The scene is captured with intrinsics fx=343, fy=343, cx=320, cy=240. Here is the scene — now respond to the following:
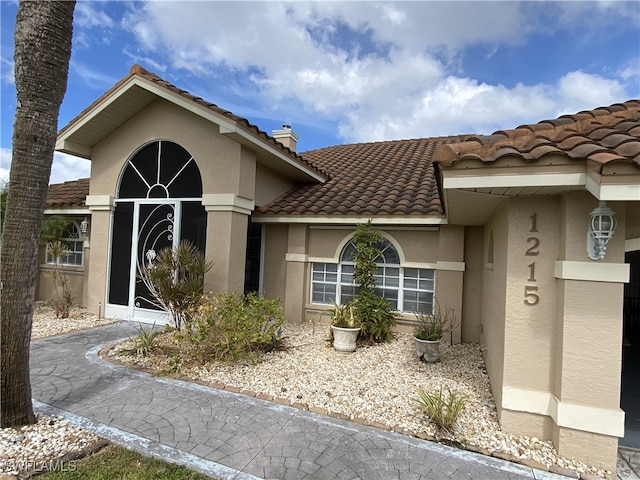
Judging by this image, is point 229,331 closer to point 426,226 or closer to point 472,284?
point 426,226

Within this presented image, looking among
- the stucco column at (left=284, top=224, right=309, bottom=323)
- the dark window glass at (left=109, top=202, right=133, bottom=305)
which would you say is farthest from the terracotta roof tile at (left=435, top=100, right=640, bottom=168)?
the dark window glass at (left=109, top=202, right=133, bottom=305)

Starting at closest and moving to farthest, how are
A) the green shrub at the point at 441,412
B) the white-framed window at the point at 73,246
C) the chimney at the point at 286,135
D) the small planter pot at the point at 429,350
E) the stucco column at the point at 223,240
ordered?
the green shrub at the point at 441,412 < the small planter pot at the point at 429,350 < the stucco column at the point at 223,240 < the white-framed window at the point at 73,246 < the chimney at the point at 286,135

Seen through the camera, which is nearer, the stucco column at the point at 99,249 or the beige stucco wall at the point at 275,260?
the stucco column at the point at 99,249

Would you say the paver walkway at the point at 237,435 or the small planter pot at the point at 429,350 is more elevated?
the small planter pot at the point at 429,350

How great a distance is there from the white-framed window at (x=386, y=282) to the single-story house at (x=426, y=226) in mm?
40

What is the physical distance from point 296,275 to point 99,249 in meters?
6.26

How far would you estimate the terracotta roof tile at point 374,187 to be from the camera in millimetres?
9499

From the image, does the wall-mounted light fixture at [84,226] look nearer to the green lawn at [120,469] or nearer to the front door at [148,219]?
the front door at [148,219]

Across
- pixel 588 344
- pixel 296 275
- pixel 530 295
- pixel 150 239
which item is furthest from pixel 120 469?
pixel 150 239

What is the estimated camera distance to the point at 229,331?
7.10 metres

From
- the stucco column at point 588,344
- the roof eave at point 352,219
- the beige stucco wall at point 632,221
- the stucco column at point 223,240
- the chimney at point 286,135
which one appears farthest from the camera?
the chimney at point 286,135

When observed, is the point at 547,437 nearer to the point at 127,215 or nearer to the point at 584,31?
the point at 584,31

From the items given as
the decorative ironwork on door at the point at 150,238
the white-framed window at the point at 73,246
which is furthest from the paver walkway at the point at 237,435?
the white-framed window at the point at 73,246

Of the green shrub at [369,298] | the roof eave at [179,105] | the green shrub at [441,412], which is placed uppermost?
the roof eave at [179,105]
